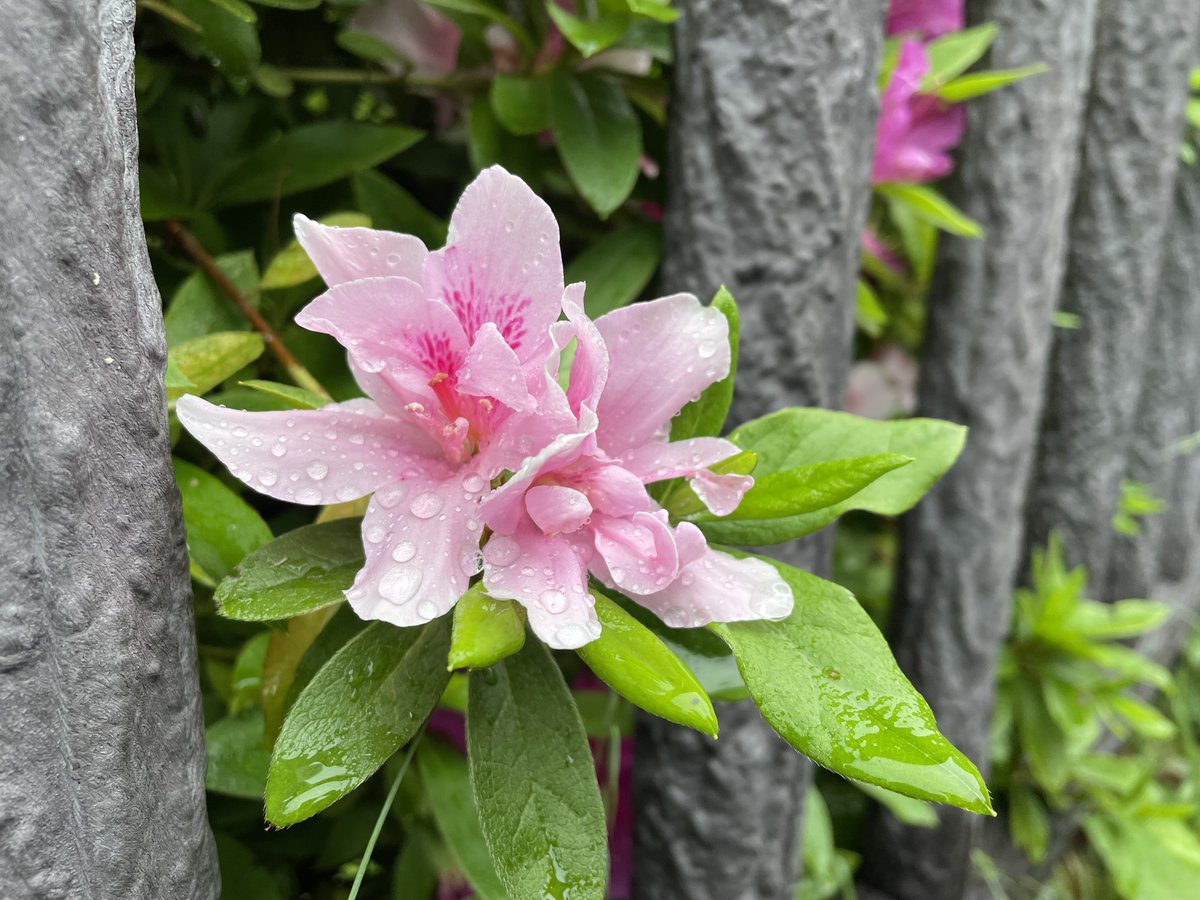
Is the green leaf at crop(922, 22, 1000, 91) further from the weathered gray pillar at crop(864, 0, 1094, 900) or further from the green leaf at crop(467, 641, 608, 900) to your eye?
the green leaf at crop(467, 641, 608, 900)

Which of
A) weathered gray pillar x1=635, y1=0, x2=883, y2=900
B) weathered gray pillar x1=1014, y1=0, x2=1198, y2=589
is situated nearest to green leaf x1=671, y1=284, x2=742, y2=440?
weathered gray pillar x1=635, y1=0, x2=883, y2=900

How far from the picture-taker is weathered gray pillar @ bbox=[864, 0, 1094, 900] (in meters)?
1.11

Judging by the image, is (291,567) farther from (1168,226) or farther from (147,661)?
(1168,226)

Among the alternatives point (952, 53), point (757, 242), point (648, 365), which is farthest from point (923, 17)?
point (648, 365)

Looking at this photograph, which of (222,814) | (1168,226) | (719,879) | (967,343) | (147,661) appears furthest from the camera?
(1168,226)

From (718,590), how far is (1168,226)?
1545mm

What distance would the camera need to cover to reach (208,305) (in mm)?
661

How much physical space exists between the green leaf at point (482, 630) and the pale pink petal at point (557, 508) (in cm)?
4

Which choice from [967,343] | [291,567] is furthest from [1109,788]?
[291,567]

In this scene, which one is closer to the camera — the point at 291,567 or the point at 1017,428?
the point at 291,567

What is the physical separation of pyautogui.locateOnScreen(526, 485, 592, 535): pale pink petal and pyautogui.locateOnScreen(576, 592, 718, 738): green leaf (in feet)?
0.15

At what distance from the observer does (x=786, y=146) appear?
2.47 feet

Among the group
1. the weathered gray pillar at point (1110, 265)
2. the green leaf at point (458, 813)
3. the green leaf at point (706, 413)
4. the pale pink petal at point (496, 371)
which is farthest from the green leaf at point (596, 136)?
the weathered gray pillar at point (1110, 265)

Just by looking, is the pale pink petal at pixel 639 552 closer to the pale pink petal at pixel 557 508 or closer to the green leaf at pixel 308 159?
the pale pink petal at pixel 557 508
